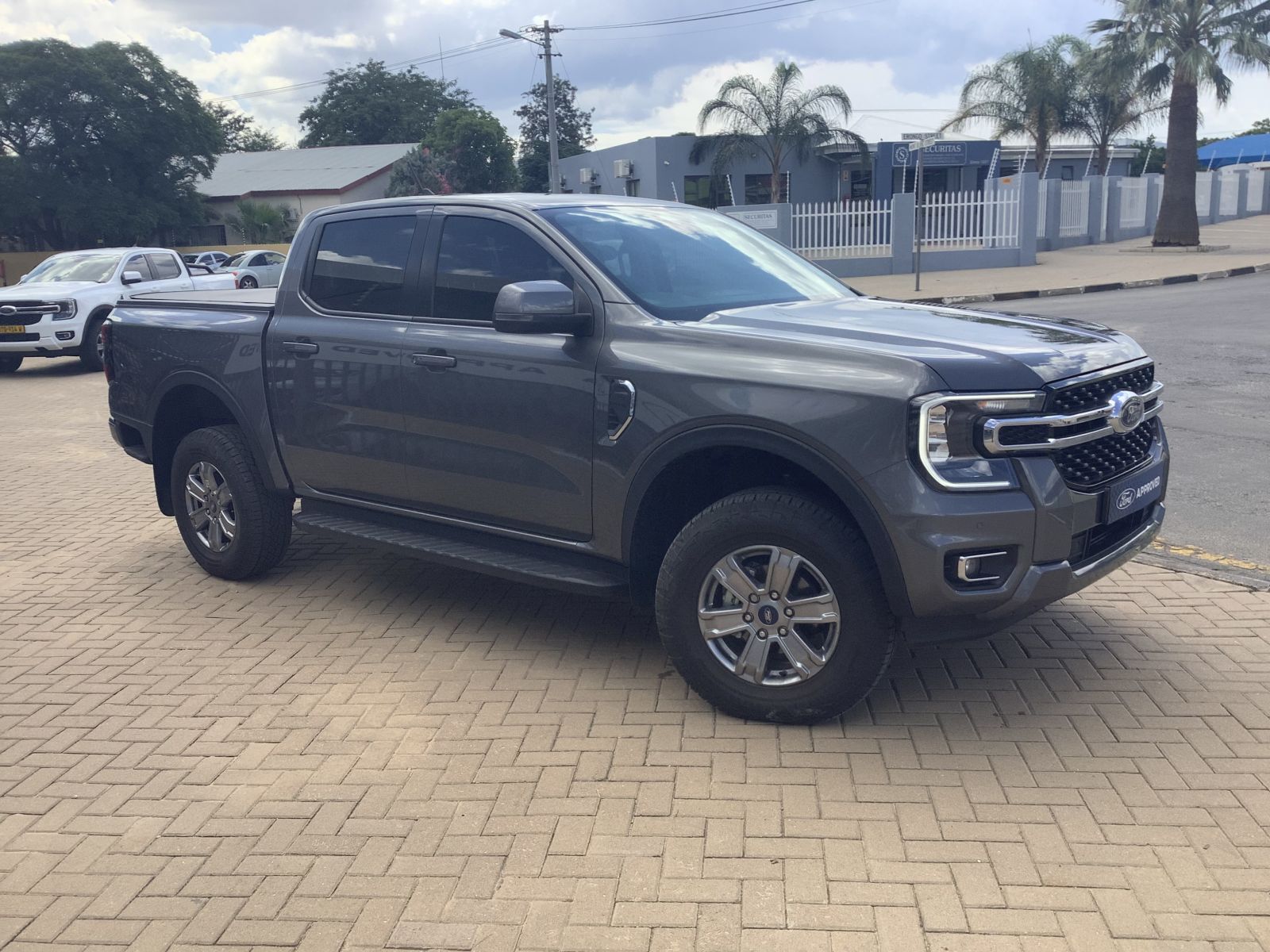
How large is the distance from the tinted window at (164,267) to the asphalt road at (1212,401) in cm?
1364

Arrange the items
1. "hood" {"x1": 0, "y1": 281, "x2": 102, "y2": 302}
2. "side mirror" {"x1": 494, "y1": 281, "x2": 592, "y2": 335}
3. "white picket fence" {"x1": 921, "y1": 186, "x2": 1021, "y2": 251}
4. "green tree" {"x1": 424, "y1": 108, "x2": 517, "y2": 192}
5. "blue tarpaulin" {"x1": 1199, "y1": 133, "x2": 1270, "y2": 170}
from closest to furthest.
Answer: "side mirror" {"x1": 494, "y1": 281, "x2": 592, "y2": 335}, "hood" {"x1": 0, "y1": 281, "x2": 102, "y2": 302}, "white picket fence" {"x1": 921, "y1": 186, "x2": 1021, "y2": 251}, "green tree" {"x1": 424, "y1": 108, "x2": 517, "y2": 192}, "blue tarpaulin" {"x1": 1199, "y1": 133, "x2": 1270, "y2": 170}

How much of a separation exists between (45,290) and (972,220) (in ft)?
64.5

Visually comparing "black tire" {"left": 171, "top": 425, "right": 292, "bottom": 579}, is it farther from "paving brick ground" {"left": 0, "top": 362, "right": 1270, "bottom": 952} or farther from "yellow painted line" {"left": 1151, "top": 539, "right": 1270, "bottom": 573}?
"yellow painted line" {"left": 1151, "top": 539, "right": 1270, "bottom": 573}

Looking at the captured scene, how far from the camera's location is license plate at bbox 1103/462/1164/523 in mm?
3975

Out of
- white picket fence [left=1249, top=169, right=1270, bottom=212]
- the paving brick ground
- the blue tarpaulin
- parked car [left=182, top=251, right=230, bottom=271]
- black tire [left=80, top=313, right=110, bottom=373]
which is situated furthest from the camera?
the blue tarpaulin

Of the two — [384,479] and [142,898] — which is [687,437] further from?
[142,898]

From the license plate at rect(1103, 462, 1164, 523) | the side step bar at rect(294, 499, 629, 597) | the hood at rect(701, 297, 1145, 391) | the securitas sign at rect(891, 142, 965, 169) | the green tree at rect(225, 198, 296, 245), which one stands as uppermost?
the securitas sign at rect(891, 142, 965, 169)

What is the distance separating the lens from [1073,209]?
32531mm

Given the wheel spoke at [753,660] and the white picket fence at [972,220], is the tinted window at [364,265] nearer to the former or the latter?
the wheel spoke at [753,660]

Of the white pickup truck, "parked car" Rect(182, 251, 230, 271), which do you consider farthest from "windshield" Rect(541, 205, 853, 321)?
"parked car" Rect(182, 251, 230, 271)

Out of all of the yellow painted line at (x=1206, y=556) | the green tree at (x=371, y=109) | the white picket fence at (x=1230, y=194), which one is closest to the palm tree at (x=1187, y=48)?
the white picket fence at (x=1230, y=194)

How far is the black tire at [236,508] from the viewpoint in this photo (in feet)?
19.3

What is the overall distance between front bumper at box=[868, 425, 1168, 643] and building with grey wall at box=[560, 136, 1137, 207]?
33764 mm

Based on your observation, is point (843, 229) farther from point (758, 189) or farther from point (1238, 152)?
point (1238, 152)
